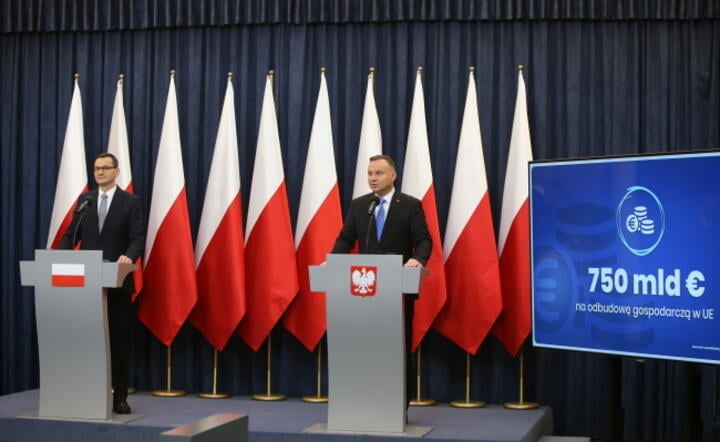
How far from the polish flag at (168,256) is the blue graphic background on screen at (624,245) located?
103 inches

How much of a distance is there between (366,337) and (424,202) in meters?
1.48

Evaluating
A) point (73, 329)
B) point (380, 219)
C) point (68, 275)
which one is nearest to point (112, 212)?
point (68, 275)

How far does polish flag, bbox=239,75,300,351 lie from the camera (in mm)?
6750

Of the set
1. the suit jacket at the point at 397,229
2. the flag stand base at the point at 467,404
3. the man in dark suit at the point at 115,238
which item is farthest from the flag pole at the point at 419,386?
the man in dark suit at the point at 115,238

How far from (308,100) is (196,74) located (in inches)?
34.9

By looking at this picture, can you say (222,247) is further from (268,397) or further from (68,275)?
(68,275)

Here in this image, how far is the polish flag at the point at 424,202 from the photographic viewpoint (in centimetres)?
647

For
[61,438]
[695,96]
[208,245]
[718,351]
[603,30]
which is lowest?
[61,438]

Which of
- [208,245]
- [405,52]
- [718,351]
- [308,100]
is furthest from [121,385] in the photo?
[718,351]

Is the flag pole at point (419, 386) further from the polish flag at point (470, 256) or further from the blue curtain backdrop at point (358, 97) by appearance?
the polish flag at point (470, 256)

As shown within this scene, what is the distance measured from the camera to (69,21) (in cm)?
747

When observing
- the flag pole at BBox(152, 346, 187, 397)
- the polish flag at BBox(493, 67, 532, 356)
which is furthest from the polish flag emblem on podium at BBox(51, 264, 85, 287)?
the polish flag at BBox(493, 67, 532, 356)

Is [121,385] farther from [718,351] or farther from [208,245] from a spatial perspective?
[718,351]

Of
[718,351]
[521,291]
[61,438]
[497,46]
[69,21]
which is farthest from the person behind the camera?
[69,21]
